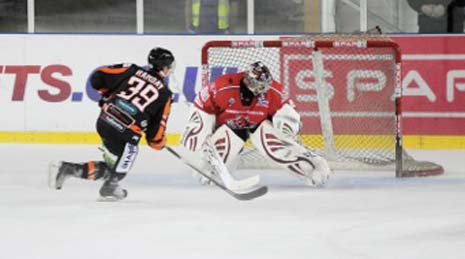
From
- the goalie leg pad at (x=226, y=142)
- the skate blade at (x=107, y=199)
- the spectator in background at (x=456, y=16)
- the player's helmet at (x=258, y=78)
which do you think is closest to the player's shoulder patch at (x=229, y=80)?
the player's helmet at (x=258, y=78)

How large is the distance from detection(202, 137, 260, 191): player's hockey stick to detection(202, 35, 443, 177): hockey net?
964 mm

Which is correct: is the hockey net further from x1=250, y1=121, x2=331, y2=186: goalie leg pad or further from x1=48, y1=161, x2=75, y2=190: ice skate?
x1=48, y1=161, x2=75, y2=190: ice skate

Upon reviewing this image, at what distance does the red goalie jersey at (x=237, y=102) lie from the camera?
7785 mm

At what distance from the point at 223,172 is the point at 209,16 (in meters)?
3.27

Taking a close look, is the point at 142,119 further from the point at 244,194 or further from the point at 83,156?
the point at 83,156

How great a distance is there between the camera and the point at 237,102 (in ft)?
25.6

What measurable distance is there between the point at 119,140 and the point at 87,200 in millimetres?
384

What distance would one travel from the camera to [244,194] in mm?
7246

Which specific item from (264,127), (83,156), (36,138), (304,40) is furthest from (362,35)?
(36,138)

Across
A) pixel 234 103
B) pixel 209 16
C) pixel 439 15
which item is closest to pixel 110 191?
pixel 234 103

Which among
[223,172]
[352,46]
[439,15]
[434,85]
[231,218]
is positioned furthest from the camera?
[439,15]

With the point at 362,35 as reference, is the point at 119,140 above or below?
below

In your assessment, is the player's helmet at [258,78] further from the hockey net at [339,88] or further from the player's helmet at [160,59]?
the hockey net at [339,88]

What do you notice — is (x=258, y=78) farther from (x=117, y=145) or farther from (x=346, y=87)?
(x=346, y=87)
